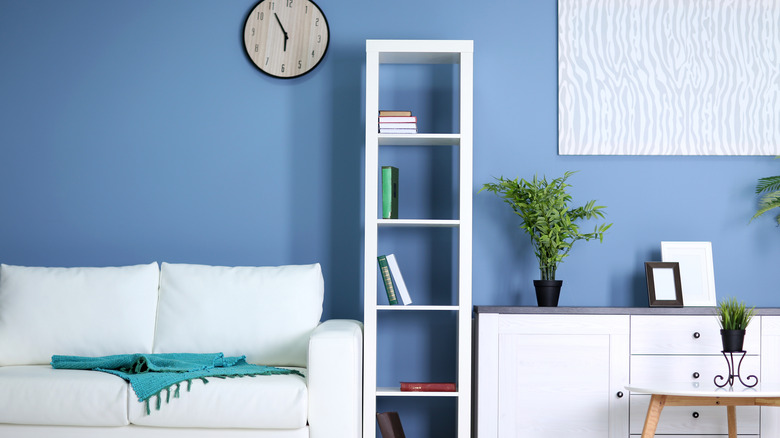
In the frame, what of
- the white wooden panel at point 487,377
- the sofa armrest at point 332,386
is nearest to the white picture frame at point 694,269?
the white wooden panel at point 487,377

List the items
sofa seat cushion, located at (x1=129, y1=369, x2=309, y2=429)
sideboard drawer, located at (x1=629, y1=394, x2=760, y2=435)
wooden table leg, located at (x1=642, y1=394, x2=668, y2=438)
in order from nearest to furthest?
1. sofa seat cushion, located at (x1=129, y1=369, x2=309, y2=429)
2. wooden table leg, located at (x1=642, y1=394, x2=668, y2=438)
3. sideboard drawer, located at (x1=629, y1=394, x2=760, y2=435)

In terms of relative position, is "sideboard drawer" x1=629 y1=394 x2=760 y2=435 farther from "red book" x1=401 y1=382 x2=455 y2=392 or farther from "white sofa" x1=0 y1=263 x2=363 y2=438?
"white sofa" x1=0 y1=263 x2=363 y2=438

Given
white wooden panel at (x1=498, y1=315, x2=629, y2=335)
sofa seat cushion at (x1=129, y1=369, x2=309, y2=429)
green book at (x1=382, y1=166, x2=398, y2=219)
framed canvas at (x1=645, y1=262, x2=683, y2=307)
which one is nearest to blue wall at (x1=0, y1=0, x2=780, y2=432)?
framed canvas at (x1=645, y1=262, x2=683, y2=307)

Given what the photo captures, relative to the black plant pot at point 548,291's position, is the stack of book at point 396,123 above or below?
above

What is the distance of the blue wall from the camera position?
3248 mm

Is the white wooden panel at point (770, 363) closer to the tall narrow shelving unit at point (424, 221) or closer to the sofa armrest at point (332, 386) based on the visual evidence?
the tall narrow shelving unit at point (424, 221)

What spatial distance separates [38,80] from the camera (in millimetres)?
3307

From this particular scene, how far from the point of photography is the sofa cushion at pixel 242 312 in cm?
281

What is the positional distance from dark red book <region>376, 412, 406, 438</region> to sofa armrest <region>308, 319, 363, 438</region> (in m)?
0.42

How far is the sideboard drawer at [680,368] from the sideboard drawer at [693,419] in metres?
0.10

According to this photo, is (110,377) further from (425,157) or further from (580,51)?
(580,51)

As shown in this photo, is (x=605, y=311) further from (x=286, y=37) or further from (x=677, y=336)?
(x=286, y=37)

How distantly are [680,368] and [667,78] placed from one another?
1.33 metres

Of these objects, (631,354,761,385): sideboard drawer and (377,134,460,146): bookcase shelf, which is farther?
(377,134,460,146): bookcase shelf
